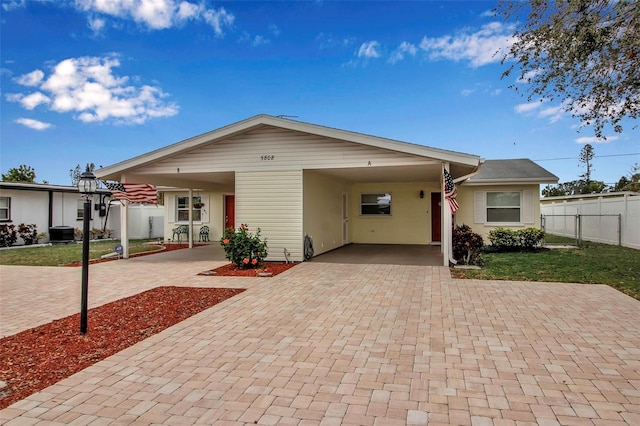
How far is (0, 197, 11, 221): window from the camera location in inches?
672

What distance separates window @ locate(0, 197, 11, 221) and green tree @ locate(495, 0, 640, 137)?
20.1 meters

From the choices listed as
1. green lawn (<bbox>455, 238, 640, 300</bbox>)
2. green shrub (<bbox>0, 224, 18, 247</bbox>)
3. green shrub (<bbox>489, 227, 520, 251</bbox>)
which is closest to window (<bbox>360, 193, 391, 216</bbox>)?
green shrub (<bbox>489, 227, 520, 251</bbox>)

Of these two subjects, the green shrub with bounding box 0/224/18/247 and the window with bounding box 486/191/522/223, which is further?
the green shrub with bounding box 0/224/18/247

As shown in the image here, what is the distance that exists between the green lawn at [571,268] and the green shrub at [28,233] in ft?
61.2

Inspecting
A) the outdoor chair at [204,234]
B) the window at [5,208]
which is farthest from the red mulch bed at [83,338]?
the window at [5,208]

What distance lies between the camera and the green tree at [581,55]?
675cm

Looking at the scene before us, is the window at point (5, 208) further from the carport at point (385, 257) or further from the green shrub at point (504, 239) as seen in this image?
the green shrub at point (504, 239)

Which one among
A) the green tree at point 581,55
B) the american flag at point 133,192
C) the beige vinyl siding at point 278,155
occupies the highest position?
the green tree at point 581,55

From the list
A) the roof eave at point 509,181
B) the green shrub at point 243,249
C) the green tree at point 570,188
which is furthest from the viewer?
the green tree at point 570,188

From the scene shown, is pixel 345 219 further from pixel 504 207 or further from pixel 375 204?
pixel 504 207

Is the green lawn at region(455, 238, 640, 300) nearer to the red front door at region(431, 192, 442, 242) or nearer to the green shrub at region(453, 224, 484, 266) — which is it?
the green shrub at region(453, 224, 484, 266)

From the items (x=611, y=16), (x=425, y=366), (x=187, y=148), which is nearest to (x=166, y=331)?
(x=425, y=366)

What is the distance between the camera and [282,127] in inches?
408

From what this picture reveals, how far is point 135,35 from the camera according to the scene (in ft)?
40.9
